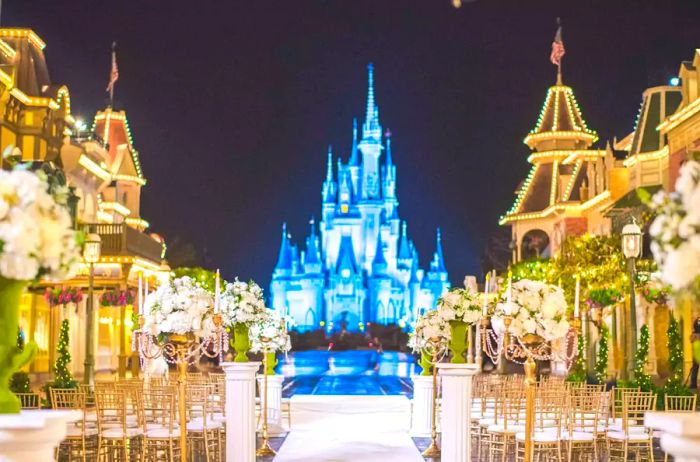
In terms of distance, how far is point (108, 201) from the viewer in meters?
46.4

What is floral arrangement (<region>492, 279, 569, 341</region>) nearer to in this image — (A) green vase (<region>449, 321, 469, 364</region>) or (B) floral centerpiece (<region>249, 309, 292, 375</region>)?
(A) green vase (<region>449, 321, 469, 364</region>)

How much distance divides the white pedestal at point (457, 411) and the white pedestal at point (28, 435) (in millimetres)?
7222

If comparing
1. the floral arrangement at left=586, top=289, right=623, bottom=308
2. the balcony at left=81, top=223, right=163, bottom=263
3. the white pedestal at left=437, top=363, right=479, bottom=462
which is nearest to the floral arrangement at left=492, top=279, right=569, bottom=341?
the white pedestal at left=437, top=363, right=479, bottom=462

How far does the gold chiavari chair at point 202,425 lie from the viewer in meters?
14.6

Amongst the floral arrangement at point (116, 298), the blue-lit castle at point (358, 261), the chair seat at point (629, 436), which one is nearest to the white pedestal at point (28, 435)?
the chair seat at point (629, 436)

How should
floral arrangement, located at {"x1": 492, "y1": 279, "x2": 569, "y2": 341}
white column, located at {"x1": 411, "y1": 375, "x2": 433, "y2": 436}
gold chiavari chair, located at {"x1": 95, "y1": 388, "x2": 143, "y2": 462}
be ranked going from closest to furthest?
floral arrangement, located at {"x1": 492, "y1": 279, "x2": 569, "y2": 341}, gold chiavari chair, located at {"x1": 95, "y1": 388, "x2": 143, "y2": 462}, white column, located at {"x1": 411, "y1": 375, "x2": 433, "y2": 436}

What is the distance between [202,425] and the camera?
14.9 metres

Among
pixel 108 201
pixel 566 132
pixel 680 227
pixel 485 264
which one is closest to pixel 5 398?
pixel 680 227

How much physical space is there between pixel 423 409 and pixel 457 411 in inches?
248

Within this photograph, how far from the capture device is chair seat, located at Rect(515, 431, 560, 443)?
13211 millimetres

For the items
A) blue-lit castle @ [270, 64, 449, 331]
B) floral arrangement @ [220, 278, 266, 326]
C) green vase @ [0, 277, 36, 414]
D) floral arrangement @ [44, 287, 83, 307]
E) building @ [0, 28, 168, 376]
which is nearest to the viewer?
green vase @ [0, 277, 36, 414]

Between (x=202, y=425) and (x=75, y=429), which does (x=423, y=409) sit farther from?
(x=75, y=429)

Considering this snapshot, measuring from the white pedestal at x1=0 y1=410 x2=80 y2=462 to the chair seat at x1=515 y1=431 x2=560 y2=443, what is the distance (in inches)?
319

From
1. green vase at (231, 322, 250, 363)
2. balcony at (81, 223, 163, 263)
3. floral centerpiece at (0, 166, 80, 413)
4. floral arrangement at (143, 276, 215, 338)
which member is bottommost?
green vase at (231, 322, 250, 363)
